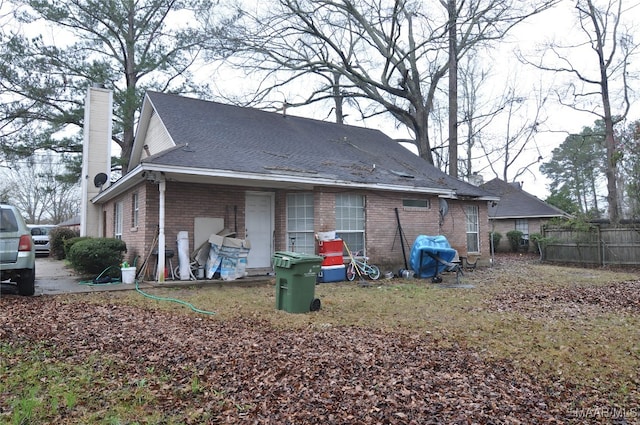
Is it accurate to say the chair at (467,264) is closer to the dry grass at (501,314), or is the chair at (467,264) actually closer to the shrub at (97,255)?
the dry grass at (501,314)

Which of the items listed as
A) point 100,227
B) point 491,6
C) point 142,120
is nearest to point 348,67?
point 491,6

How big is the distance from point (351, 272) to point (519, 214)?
19331mm

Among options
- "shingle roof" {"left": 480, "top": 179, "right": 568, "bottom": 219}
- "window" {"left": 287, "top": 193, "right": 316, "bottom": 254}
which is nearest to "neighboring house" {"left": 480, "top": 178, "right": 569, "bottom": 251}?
"shingle roof" {"left": 480, "top": 179, "right": 568, "bottom": 219}

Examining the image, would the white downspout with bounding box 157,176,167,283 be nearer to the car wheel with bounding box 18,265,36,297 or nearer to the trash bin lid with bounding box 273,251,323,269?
the car wheel with bounding box 18,265,36,297

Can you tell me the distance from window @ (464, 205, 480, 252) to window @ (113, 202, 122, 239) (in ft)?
40.1

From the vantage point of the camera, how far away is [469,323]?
6.21m

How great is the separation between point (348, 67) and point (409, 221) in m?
10.3

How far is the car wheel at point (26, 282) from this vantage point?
7.67 m

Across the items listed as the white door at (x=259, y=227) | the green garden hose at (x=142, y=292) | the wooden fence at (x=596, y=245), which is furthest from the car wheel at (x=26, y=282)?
the wooden fence at (x=596, y=245)

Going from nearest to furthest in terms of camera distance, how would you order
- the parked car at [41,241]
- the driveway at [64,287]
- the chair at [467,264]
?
the driveway at [64,287]
the chair at [467,264]
the parked car at [41,241]

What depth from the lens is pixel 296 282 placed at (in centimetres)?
687

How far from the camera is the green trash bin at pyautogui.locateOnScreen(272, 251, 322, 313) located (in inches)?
269

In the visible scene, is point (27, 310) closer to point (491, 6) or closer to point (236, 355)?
point (236, 355)

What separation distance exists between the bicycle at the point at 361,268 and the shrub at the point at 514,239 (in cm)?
1686
